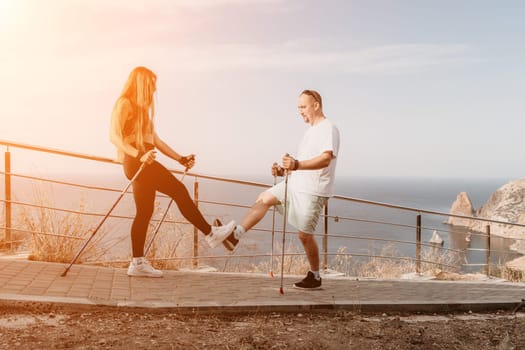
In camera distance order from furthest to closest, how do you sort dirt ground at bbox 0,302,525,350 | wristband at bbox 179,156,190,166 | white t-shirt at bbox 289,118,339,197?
wristband at bbox 179,156,190,166 < white t-shirt at bbox 289,118,339,197 < dirt ground at bbox 0,302,525,350

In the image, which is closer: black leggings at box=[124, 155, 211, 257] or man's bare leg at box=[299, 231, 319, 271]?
black leggings at box=[124, 155, 211, 257]

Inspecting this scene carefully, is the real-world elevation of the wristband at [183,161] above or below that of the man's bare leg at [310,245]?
above

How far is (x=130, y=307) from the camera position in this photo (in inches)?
194

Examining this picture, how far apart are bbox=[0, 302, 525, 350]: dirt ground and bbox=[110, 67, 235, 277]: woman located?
1.09 meters

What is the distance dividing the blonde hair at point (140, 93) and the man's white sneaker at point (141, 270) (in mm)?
1178

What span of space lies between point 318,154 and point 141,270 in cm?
213

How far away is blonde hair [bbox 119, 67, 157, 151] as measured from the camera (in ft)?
18.7

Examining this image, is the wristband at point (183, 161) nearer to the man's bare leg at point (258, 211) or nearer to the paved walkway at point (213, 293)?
the man's bare leg at point (258, 211)

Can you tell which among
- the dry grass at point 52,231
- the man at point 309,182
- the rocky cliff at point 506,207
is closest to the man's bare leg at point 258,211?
the man at point 309,182

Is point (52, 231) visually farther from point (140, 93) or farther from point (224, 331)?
point (224, 331)

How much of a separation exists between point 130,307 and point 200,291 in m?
0.91

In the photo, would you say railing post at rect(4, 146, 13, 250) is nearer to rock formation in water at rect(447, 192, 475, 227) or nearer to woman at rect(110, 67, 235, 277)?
woman at rect(110, 67, 235, 277)

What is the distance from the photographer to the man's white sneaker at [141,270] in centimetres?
604

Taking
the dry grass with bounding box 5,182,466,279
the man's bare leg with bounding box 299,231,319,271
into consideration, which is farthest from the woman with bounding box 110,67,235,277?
the dry grass with bounding box 5,182,466,279
